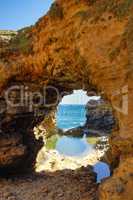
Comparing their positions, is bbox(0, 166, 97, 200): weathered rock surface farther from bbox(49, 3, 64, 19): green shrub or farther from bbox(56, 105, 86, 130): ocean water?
bbox(56, 105, 86, 130): ocean water

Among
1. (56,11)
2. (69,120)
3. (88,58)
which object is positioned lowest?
(69,120)

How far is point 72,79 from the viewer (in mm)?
14625

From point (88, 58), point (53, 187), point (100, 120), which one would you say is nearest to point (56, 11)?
point (88, 58)

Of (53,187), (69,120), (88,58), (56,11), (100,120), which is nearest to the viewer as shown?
(88,58)

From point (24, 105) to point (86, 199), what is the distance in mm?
5370

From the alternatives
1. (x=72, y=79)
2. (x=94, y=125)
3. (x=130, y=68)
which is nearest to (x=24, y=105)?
(x=72, y=79)

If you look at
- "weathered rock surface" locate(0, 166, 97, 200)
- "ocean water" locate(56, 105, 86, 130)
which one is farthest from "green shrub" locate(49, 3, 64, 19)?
"ocean water" locate(56, 105, 86, 130)

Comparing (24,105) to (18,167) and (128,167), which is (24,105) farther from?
(128,167)

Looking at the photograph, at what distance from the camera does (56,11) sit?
44.4 feet

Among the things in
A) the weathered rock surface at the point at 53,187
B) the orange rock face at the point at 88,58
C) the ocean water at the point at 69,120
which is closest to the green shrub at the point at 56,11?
the orange rock face at the point at 88,58

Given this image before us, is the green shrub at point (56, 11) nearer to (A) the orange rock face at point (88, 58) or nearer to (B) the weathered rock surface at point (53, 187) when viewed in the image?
(A) the orange rock face at point (88, 58)

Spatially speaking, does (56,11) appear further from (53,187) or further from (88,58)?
(53,187)

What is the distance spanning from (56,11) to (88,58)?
112 inches

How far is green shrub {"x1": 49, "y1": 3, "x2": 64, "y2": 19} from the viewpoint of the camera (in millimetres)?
13398
